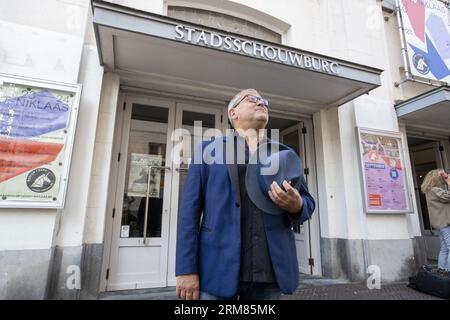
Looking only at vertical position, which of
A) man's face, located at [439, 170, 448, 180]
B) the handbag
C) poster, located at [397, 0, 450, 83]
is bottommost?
→ the handbag

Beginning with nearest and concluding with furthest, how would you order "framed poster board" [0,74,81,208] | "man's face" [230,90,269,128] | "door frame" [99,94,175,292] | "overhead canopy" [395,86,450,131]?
"man's face" [230,90,269,128] < "framed poster board" [0,74,81,208] < "door frame" [99,94,175,292] < "overhead canopy" [395,86,450,131]

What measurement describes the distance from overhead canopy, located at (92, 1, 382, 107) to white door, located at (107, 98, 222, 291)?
2.16 feet

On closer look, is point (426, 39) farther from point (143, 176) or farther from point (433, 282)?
point (143, 176)

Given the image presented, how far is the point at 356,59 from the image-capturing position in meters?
5.25

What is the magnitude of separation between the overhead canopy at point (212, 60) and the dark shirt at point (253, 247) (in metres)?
2.44

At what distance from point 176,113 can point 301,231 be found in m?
3.23

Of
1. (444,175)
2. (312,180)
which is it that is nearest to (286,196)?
(312,180)

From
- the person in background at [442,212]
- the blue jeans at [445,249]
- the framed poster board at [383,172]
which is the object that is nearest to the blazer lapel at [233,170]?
the framed poster board at [383,172]

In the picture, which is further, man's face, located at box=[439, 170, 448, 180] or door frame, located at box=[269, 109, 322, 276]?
door frame, located at box=[269, 109, 322, 276]

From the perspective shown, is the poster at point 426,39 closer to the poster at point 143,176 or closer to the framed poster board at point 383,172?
the framed poster board at point 383,172

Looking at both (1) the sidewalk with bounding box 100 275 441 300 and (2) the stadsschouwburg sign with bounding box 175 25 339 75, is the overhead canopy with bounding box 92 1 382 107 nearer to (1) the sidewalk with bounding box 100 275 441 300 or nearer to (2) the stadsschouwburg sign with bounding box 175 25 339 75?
(2) the stadsschouwburg sign with bounding box 175 25 339 75

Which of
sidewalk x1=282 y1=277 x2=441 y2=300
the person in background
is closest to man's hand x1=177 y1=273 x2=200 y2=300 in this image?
sidewalk x1=282 y1=277 x2=441 y2=300

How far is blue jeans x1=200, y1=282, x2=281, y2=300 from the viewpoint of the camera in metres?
1.39

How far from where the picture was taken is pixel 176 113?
4527 millimetres
